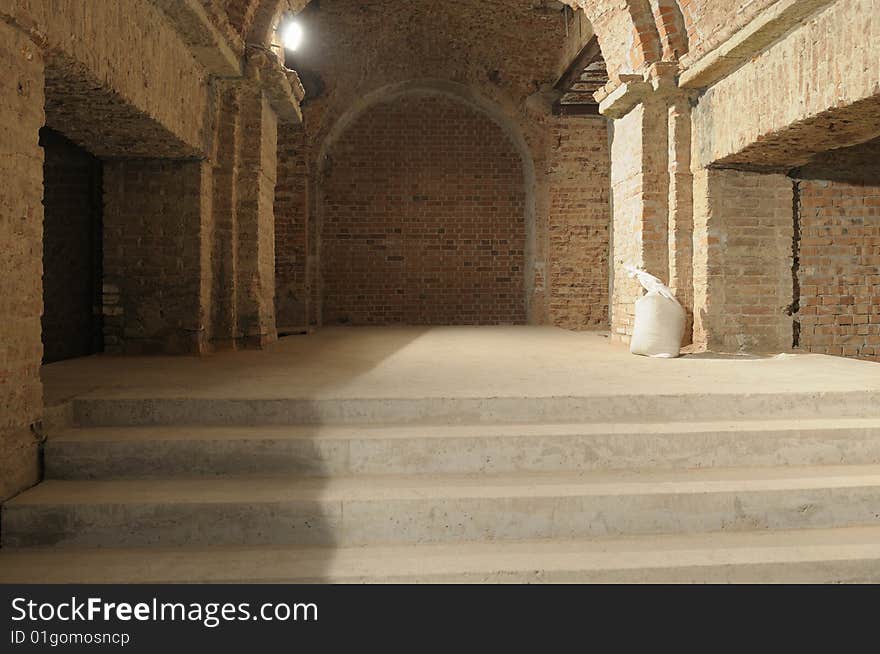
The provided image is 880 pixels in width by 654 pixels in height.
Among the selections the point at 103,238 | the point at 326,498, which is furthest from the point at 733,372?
the point at 103,238

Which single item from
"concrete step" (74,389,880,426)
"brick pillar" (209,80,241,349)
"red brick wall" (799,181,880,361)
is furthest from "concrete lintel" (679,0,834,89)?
"brick pillar" (209,80,241,349)

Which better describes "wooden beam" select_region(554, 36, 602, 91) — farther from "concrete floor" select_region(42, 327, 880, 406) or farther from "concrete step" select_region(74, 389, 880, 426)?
"concrete step" select_region(74, 389, 880, 426)

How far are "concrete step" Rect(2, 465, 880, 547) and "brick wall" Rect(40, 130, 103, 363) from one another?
12.0ft

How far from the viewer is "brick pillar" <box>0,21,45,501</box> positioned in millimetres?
2588

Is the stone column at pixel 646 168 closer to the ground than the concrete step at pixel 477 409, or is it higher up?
higher up

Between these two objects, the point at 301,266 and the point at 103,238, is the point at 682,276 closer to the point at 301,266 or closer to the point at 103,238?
the point at 103,238

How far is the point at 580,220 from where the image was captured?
1083 centimetres

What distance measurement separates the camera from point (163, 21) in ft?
15.5

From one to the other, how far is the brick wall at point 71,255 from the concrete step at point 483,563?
3.93 meters

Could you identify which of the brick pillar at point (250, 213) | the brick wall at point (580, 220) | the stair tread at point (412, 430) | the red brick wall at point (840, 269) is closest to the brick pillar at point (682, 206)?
the red brick wall at point (840, 269)

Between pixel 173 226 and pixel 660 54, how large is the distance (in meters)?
4.99

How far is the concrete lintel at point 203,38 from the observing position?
467 cm

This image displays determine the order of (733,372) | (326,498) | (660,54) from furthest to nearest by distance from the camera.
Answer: (660,54) → (733,372) → (326,498)

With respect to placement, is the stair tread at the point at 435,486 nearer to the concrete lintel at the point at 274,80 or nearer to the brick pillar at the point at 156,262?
the brick pillar at the point at 156,262
